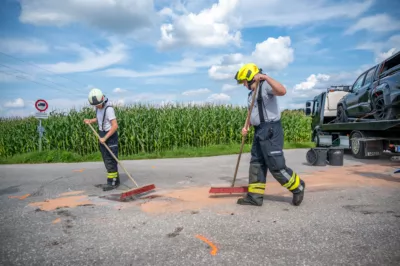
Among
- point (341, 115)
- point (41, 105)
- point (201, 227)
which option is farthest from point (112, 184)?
point (41, 105)

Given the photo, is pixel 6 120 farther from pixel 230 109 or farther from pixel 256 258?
pixel 256 258

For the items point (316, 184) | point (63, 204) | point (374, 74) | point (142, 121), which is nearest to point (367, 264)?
point (316, 184)

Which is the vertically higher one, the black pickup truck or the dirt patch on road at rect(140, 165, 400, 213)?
the black pickup truck

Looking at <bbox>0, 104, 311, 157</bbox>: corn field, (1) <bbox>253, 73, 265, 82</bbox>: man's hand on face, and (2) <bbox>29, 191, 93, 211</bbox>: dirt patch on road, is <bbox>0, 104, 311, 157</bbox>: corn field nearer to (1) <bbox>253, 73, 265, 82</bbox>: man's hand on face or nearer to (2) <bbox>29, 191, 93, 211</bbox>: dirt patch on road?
(2) <bbox>29, 191, 93, 211</bbox>: dirt patch on road

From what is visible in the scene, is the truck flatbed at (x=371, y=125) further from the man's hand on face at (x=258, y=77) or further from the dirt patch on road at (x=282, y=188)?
the man's hand on face at (x=258, y=77)

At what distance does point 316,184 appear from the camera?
592 centimetres

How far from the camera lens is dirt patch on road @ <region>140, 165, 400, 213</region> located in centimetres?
458

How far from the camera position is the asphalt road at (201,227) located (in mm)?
2816

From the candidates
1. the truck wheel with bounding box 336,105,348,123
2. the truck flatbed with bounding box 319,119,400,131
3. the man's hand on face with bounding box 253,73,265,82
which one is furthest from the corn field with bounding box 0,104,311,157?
the man's hand on face with bounding box 253,73,265,82

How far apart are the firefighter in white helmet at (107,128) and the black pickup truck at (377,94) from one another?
711cm

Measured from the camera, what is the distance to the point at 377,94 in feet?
29.6

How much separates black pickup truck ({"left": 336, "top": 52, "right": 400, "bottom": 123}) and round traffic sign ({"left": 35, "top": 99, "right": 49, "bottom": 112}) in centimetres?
1315

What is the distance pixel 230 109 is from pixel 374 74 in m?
8.69

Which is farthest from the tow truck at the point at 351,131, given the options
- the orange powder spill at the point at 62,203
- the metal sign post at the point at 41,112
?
the metal sign post at the point at 41,112
